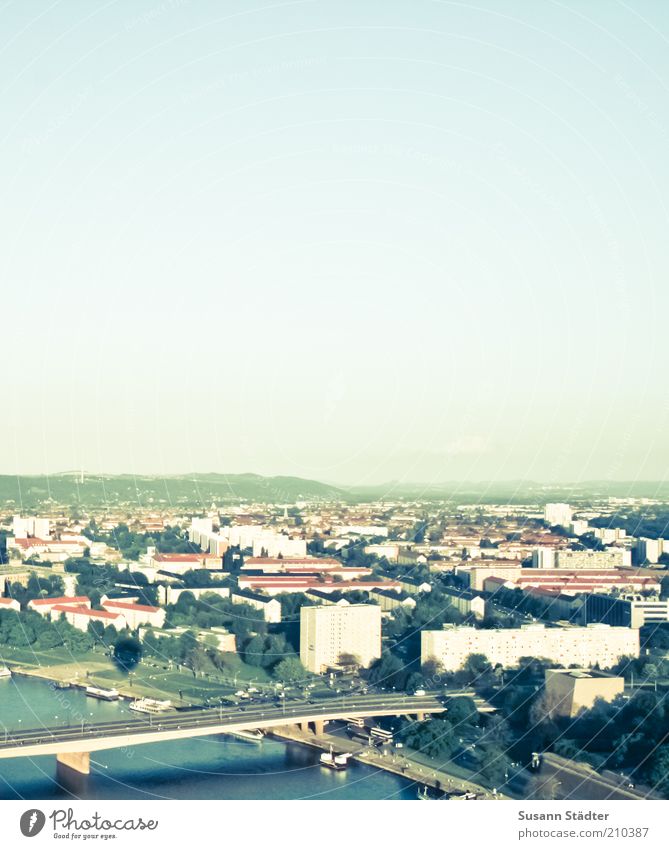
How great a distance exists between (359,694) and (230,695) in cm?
70

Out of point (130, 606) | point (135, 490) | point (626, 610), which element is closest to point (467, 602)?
point (626, 610)

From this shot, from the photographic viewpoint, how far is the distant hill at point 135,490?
57.5 ft

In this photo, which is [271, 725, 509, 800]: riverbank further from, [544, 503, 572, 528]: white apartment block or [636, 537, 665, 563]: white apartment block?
[544, 503, 572, 528]: white apartment block

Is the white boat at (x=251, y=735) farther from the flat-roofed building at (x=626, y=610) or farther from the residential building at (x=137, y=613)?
the flat-roofed building at (x=626, y=610)

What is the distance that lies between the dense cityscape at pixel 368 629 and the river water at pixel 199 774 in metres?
0.08

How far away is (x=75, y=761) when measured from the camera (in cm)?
665

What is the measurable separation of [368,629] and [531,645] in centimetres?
106

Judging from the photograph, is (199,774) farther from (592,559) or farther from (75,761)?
(592,559)

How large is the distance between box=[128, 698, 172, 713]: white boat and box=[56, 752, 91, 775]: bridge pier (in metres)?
1.33

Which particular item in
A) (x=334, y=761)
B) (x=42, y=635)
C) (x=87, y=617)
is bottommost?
(x=334, y=761)

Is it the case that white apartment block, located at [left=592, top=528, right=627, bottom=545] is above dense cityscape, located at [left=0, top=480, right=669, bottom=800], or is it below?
above

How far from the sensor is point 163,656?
10016mm

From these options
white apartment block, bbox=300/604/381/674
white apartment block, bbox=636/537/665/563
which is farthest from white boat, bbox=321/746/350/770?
white apartment block, bbox=636/537/665/563

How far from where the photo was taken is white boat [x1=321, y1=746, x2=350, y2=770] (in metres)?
7.04
